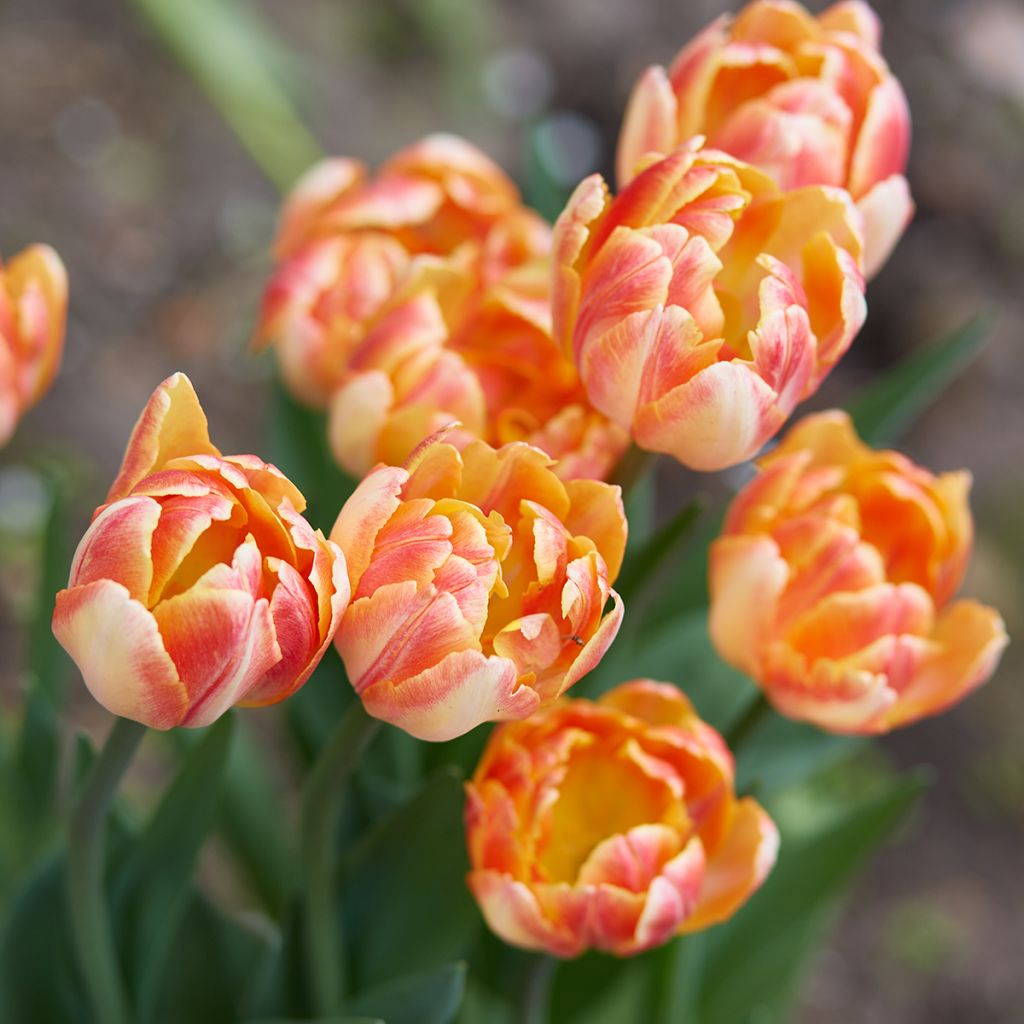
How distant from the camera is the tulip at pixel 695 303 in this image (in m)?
0.40

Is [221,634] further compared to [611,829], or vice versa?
[611,829]

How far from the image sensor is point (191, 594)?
13.7 inches

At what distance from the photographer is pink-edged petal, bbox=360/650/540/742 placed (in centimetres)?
36

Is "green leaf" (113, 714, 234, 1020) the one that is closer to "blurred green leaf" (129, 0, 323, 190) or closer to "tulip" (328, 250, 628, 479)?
"tulip" (328, 250, 628, 479)

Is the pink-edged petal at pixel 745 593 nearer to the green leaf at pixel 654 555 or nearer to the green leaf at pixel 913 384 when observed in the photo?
the green leaf at pixel 654 555

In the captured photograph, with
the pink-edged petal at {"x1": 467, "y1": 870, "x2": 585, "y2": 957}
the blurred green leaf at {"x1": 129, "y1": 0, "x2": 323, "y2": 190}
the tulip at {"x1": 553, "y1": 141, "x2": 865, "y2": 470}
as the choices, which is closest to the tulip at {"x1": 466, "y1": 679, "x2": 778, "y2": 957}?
the pink-edged petal at {"x1": 467, "y1": 870, "x2": 585, "y2": 957}

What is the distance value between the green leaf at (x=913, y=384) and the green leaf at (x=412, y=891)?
293 mm

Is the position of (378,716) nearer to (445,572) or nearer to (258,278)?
(445,572)

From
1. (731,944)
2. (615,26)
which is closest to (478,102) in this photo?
(615,26)

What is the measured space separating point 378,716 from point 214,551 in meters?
0.06

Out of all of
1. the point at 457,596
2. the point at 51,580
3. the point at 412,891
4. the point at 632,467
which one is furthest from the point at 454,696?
the point at 51,580

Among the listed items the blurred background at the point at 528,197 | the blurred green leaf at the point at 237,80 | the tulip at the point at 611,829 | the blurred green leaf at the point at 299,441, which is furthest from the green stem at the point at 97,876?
the blurred green leaf at the point at 237,80

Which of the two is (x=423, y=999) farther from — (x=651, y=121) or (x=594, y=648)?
(x=651, y=121)

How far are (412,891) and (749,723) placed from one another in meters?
0.15
